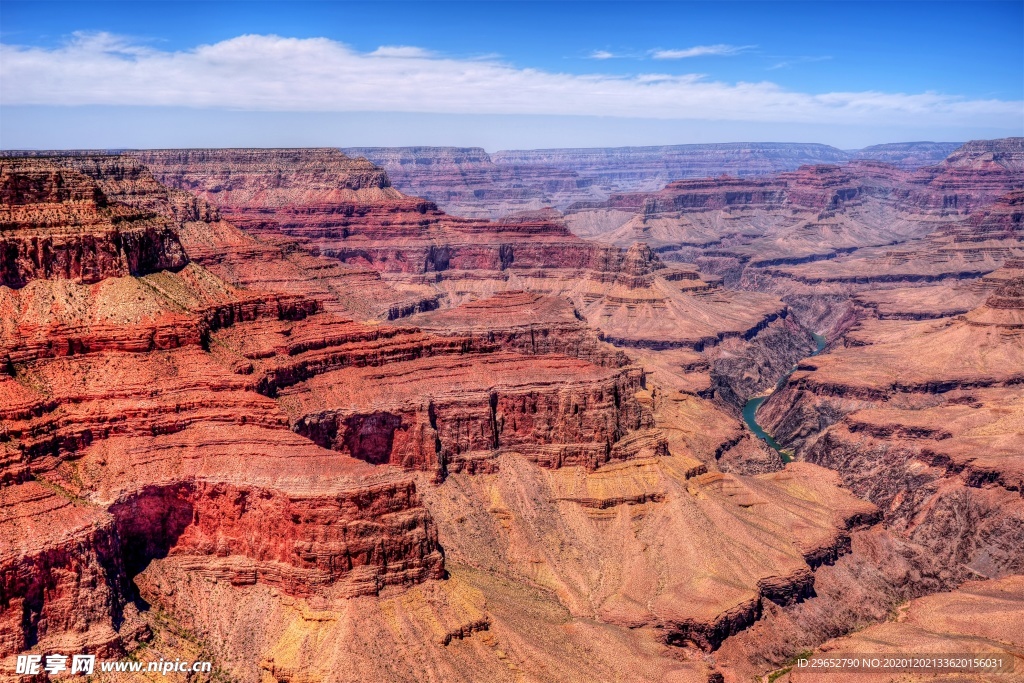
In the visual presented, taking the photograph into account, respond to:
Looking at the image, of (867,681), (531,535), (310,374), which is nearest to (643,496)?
(531,535)

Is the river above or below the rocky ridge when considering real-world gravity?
below

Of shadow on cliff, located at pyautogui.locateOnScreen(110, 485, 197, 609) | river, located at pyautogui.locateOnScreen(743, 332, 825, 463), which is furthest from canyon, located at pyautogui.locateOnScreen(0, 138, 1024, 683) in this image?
river, located at pyautogui.locateOnScreen(743, 332, 825, 463)

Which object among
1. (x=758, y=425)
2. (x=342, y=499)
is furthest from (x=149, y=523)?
(x=758, y=425)

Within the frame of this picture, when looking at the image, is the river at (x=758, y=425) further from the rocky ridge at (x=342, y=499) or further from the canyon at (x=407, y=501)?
the rocky ridge at (x=342, y=499)

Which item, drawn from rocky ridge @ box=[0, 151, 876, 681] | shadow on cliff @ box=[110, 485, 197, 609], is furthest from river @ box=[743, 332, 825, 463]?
shadow on cliff @ box=[110, 485, 197, 609]

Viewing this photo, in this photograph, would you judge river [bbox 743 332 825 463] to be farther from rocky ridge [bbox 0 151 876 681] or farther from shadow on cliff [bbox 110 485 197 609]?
shadow on cliff [bbox 110 485 197 609]

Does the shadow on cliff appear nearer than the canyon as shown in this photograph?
No

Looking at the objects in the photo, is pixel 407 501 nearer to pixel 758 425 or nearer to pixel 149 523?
pixel 149 523

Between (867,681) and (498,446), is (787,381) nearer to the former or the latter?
(498,446)

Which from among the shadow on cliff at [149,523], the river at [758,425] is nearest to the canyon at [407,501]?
the shadow on cliff at [149,523]

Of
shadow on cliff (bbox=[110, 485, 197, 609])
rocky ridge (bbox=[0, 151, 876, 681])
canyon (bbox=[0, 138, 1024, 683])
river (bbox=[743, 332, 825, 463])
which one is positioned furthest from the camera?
river (bbox=[743, 332, 825, 463])

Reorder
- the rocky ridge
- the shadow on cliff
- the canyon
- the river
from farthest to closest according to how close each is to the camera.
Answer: the river
the shadow on cliff
the canyon
the rocky ridge
